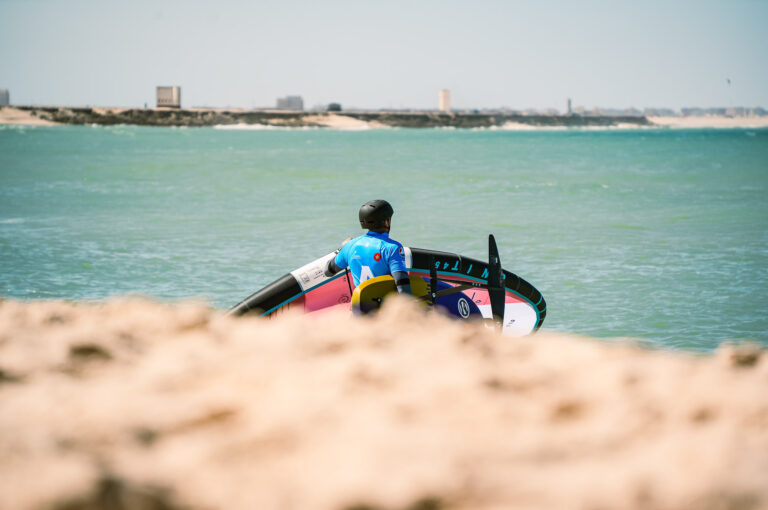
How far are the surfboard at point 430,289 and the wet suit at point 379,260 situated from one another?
2.57 ft

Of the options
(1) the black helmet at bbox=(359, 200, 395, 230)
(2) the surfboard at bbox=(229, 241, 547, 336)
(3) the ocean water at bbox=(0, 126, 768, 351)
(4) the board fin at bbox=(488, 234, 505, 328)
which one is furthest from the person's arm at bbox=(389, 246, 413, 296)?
(3) the ocean water at bbox=(0, 126, 768, 351)

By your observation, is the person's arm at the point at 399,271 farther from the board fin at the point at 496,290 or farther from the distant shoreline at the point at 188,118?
the distant shoreline at the point at 188,118

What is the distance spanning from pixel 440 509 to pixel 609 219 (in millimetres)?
20837

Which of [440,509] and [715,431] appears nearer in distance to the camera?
[440,509]

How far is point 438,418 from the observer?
2479mm

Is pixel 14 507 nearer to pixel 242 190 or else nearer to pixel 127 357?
pixel 127 357

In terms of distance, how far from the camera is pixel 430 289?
698cm

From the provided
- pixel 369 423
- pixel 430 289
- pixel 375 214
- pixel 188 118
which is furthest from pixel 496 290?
pixel 188 118

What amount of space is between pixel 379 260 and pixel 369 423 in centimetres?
338

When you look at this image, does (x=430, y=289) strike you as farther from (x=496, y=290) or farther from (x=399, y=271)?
(x=399, y=271)

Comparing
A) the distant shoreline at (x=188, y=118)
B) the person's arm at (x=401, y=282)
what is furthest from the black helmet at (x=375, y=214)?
the distant shoreline at (x=188, y=118)

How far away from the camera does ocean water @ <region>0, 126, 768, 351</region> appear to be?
36.2ft

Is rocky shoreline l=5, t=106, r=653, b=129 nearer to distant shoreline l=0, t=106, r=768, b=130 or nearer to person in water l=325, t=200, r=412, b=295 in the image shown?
distant shoreline l=0, t=106, r=768, b=130

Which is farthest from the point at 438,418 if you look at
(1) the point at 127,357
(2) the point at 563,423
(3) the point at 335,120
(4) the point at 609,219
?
(3) the point at 335,120
